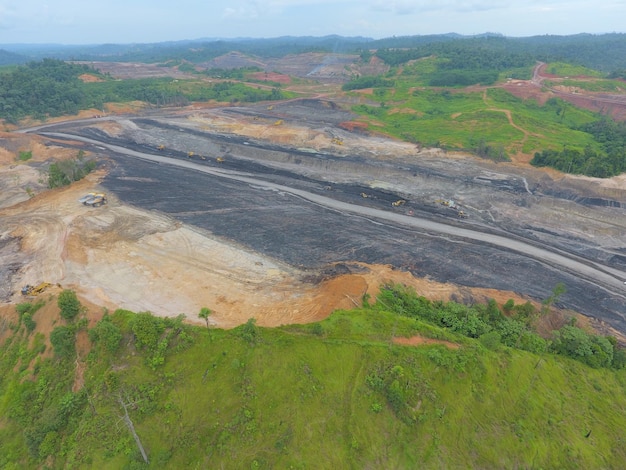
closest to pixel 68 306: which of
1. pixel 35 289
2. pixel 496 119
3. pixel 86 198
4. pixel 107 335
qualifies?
pixel 107 335

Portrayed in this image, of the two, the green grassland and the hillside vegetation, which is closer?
the hillside vegetation

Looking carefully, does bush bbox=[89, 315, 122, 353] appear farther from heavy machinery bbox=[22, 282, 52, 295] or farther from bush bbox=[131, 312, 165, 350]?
heavy machinery bbox=[22, 282, 52, 295]

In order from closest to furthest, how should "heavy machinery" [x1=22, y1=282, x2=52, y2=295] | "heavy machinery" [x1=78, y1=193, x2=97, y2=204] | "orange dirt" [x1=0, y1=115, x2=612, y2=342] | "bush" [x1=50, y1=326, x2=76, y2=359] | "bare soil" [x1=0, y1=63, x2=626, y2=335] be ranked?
"bush" [x1=50, y1=326, x2=76, y2=359]
"orange dirt" [x1=0, y1=115, x2=612, y2=342]
"heavy machinery" [x1=22, y1=282, x2=52, y2=295]
"bare soil" [x1=0, y1=63, x2=626, y2=335]
"heavy machinery" [x1=78, y1=193, x2=97, y2=204]

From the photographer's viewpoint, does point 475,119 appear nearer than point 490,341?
No

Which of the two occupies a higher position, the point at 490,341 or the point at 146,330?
the point at 146,330

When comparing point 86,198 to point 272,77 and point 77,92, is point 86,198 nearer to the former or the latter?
point 77,92

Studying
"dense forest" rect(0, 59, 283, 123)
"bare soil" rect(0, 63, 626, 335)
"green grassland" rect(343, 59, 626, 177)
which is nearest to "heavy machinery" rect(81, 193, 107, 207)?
"bare soil" rect(0, 63, 626, 335)

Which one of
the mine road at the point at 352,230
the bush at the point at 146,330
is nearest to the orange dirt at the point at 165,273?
the mine road at the point at 352,230
